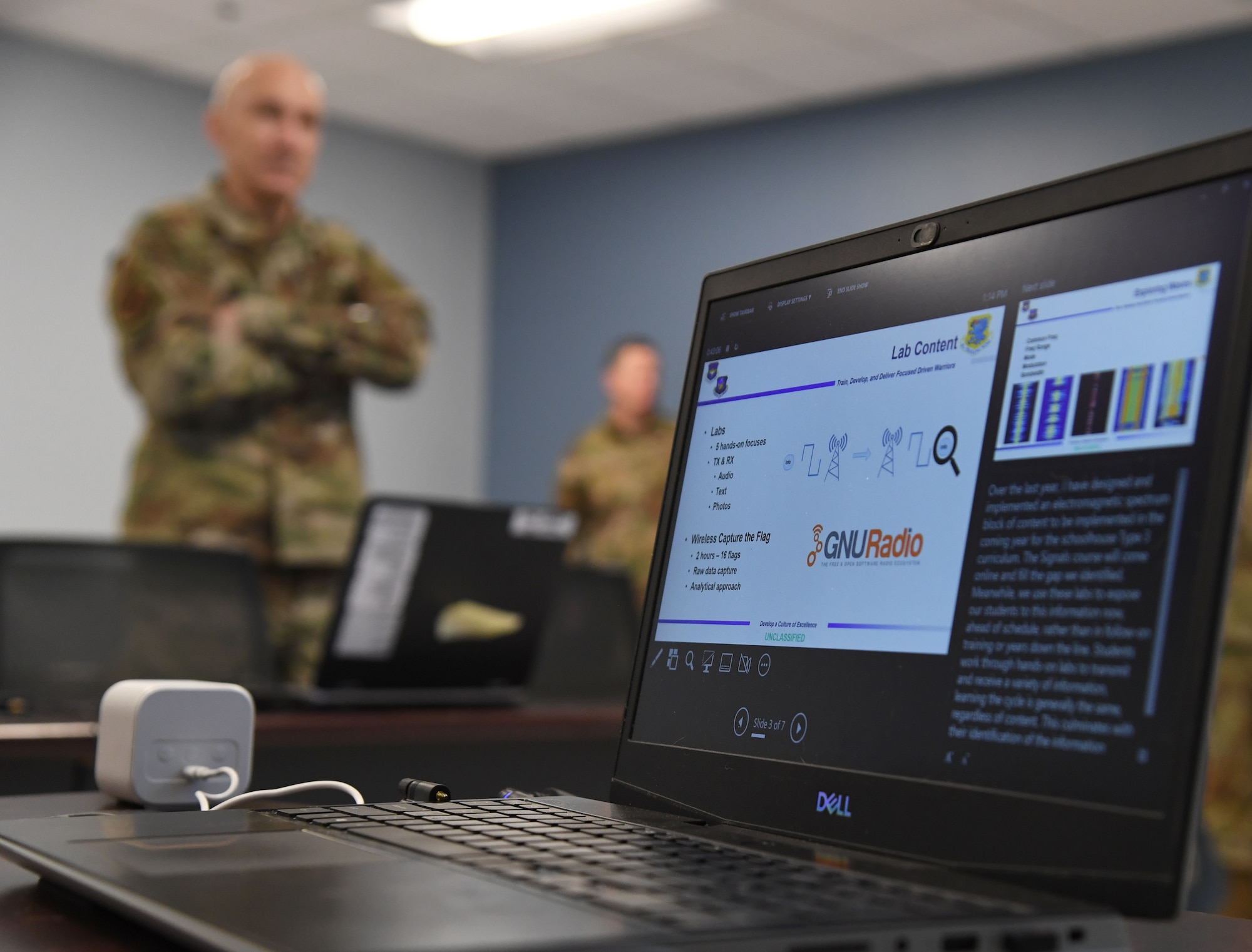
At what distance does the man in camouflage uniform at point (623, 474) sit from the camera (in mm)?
4578

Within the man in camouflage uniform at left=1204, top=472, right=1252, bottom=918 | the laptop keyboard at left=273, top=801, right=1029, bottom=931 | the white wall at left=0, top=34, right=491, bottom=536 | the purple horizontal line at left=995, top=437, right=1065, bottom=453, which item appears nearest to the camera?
the laptop keyboard at left=273, top=801, right=1029, bottom=931

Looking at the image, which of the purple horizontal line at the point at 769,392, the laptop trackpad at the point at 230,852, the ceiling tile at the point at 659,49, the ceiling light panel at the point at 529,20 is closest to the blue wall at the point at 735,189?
the ceiling tile at the point at 659,49

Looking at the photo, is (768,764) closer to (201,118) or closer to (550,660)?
(550,660)

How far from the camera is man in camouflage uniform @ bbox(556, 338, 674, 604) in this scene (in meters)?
4.58

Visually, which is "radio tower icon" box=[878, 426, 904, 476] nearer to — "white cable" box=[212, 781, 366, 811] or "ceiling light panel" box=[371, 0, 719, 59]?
"white cable" box=[212, 781, 366, 811]

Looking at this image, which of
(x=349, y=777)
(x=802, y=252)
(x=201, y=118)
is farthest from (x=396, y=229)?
(x=802, y=252)

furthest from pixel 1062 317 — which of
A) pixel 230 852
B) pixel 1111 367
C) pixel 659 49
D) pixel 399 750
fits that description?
pixel 659 49

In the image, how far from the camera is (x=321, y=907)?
50cm

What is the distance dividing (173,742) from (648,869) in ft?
1.49

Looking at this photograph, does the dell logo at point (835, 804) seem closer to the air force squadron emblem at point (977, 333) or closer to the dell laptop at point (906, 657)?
the dell laptop at point (906, 657)

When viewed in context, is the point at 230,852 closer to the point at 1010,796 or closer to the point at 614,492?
the point at 1010,796

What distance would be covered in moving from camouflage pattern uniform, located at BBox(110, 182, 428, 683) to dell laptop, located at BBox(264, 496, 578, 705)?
1033mm

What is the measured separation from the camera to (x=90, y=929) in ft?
1.84

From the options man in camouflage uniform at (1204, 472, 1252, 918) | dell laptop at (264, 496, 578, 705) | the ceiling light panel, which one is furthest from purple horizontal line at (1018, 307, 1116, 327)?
the ceiling light panel
